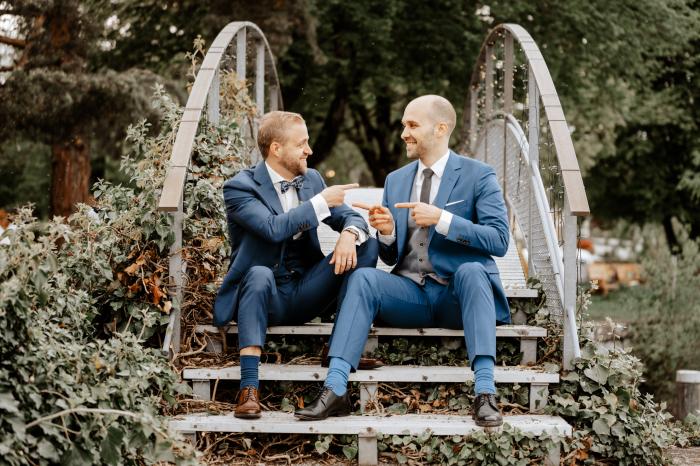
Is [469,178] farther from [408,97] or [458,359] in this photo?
[408,97]

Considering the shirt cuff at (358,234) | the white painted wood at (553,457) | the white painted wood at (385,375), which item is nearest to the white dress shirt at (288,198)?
the shirt cuff at (358,234)

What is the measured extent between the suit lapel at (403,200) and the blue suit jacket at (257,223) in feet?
0.62

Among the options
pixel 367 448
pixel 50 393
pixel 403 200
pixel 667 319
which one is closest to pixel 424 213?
pixel 403 200

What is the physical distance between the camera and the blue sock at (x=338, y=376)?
3.67 meters

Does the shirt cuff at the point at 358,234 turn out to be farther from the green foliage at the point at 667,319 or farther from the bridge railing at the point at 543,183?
the green foliage at the point at 667,319

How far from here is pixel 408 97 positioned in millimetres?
→ 15023

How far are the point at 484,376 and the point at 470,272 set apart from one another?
17.4 inches

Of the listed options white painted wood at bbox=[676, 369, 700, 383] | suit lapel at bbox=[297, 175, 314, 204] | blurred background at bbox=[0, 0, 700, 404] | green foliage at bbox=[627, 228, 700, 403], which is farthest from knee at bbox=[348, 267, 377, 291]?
green foliage at bbox=[627, 228, 700, 403]

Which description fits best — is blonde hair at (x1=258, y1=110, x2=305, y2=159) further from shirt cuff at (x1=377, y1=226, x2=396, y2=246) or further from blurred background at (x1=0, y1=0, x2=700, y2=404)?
blurred background at (x1=0, y1=0, x2=700, y2=404)

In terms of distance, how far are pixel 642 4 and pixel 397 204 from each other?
1084cm

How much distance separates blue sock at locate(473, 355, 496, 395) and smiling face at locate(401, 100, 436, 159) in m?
1.07

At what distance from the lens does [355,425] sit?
3.59 meters

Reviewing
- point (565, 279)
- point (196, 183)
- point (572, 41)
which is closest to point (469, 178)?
point (565, 279)

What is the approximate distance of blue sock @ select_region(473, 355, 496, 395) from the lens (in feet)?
11.9
